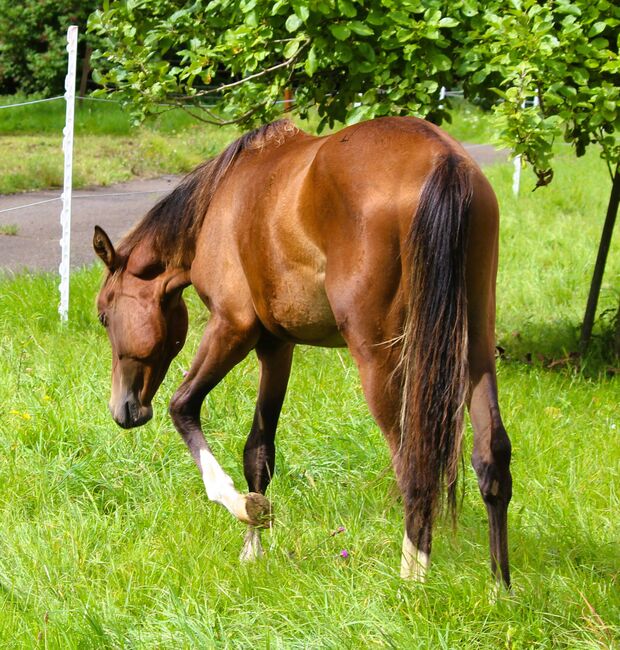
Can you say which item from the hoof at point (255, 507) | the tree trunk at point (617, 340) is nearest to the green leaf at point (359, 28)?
the hoof at point (255, 507)

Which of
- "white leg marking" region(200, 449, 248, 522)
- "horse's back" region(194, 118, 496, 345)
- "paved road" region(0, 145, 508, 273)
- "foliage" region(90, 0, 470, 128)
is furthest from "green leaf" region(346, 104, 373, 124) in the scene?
"paved road" region(0, 145, 508, 273)

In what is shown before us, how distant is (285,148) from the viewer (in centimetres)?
409

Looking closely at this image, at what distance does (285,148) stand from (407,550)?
167cm

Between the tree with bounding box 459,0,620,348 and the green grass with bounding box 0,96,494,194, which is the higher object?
the tree with bounding box 459,0,620,348

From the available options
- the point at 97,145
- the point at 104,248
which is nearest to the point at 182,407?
the point at 104,248

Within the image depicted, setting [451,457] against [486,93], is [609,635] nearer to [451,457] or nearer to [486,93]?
[451,457]

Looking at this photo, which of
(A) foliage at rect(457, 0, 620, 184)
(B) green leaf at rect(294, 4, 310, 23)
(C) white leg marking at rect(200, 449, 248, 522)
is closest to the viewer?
(C) white leg marking at rect(200, 449, 248, 522)

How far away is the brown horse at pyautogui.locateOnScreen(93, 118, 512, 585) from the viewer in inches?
132

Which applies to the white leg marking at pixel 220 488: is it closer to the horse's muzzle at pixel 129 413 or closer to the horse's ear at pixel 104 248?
the horse's muzzle at pixel 129 413

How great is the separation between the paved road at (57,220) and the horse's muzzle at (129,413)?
401cm

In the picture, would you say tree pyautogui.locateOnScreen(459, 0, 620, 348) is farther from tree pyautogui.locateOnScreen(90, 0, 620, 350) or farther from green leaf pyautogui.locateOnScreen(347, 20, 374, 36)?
green leaf pyautogui.locateOnScreen(347, 20, 374, 36)

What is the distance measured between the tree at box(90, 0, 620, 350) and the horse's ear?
4.16 feet

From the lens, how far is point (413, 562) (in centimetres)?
347

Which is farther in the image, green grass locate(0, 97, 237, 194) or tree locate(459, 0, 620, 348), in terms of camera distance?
green grass locate(0, 97, 237, 194)
